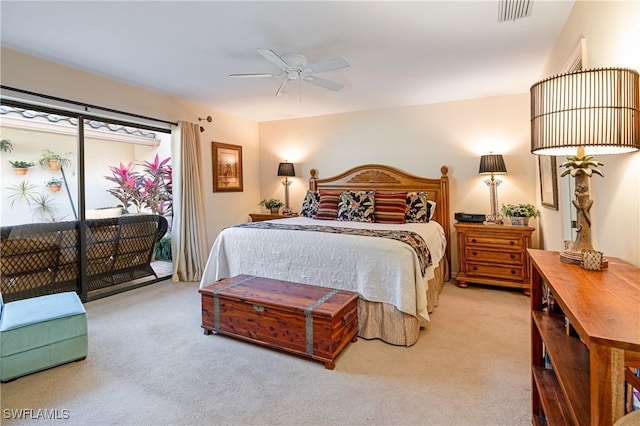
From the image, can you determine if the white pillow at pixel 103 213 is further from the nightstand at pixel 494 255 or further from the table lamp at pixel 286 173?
the nightstand at pixel 494 255

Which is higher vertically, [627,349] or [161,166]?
[161,166]

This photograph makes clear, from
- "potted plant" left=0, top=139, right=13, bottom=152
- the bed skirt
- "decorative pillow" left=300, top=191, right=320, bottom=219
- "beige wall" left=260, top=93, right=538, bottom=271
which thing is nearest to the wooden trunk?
the bed skirt

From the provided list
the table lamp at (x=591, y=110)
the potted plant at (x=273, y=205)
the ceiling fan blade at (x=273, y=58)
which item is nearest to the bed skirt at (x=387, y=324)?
the table lamp at (x=591, y=110)

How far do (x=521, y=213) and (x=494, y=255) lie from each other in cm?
58

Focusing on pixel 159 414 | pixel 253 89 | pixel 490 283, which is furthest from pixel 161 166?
pixel 490 283

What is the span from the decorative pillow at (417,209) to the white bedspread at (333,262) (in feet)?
1.74

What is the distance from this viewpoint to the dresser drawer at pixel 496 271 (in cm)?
376

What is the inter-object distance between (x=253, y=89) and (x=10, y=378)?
3.44m

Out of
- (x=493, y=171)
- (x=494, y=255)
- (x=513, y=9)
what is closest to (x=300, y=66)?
(x=513, y=9)

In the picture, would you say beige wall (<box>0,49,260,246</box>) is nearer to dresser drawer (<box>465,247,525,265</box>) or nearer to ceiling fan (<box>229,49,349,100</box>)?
ceiling fan (<box>229,49,349,100</box>)

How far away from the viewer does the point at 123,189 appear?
4.16m

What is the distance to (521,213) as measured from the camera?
12.6ft

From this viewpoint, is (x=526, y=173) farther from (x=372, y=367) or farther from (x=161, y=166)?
(x=161, y=166)

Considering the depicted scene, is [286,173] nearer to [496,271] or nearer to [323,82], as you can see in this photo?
[323,82]
